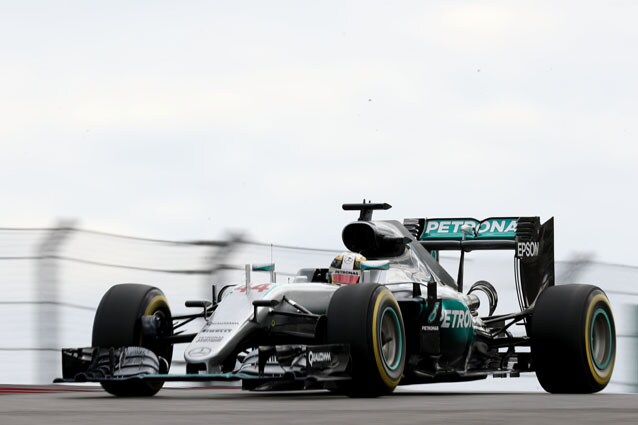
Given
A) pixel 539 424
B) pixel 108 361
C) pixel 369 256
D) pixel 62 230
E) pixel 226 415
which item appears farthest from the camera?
pixel 62 230

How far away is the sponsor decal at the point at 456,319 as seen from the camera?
39.5 ft

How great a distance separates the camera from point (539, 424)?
6.93 metres

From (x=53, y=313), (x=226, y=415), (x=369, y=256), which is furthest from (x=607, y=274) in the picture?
(x=226, y=415)

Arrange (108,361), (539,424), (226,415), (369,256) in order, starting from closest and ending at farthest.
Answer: (539,424), (226,415), (108,361), (369,256)

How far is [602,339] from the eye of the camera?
13.1 meters

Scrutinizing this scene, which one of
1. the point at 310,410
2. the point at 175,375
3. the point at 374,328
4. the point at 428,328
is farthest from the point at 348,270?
the point at 310,410

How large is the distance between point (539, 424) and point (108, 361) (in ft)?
15.1

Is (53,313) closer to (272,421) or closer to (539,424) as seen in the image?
(272,421)

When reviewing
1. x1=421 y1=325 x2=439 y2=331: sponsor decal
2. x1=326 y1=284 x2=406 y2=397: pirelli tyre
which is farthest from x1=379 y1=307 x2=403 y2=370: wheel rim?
x1=421 y1=325 x2=439 y2=331: sponsor decal

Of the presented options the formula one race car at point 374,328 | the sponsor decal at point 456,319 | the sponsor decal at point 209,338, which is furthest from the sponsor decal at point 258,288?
the sponsor decal at point 456,319

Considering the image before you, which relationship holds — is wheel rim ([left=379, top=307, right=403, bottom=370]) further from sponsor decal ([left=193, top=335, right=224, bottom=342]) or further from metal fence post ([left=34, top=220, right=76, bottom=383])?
metal fence post ([left=34, top=220, right=76, bottom=383])

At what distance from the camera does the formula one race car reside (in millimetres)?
10102

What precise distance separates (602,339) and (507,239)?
5.18ft

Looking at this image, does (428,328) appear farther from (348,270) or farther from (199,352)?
(199,352)
